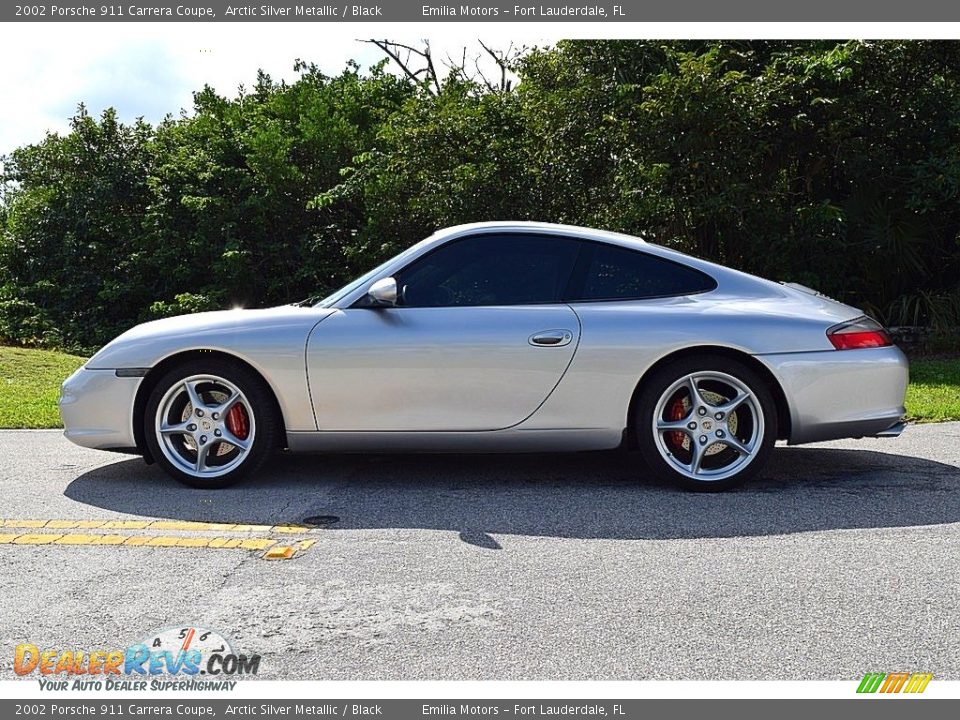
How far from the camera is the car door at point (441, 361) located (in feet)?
18.6

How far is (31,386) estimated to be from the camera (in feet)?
37.4

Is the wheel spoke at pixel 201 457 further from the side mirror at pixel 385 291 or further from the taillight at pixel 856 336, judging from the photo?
the taillight at pixel 856 336

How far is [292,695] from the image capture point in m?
3.19

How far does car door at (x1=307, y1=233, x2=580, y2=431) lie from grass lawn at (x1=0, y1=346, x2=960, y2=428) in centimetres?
375

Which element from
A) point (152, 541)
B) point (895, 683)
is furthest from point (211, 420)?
point (895, 683)

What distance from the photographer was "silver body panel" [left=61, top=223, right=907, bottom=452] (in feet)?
18.5

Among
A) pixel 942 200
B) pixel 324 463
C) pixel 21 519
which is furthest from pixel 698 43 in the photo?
pixel 21 519

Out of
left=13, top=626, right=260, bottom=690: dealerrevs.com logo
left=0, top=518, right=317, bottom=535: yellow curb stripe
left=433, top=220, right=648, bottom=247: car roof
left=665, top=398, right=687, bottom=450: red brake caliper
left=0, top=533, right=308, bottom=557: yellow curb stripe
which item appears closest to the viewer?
left=13, top=626, right=260, bottom=690: dealerrevs.com logo

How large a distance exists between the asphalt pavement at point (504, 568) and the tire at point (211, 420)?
0.47 feet

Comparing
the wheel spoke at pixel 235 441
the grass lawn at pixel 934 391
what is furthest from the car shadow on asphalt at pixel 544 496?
the grass lawn at pixel 934 391

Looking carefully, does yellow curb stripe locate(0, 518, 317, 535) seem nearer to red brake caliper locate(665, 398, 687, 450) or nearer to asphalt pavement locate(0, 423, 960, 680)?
asphalt pavement locate(0, 423, 960, 680)

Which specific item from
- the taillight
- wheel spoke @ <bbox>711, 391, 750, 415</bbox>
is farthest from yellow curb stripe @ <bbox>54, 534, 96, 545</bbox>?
the taillight

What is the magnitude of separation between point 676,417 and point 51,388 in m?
7.80
